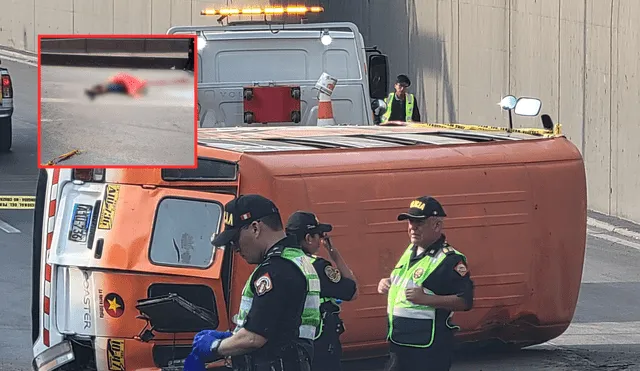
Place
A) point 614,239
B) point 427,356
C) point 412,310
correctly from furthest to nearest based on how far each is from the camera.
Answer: point 614,239 < point 412,310 < point 427,356

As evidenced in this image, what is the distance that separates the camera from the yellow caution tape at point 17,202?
17.7m

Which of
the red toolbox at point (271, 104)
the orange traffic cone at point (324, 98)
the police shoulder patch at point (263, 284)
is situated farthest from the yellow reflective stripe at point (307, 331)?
the red toolbox at point (271, 104)

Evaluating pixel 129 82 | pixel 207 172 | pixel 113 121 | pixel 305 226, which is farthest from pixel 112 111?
pixel 207 172

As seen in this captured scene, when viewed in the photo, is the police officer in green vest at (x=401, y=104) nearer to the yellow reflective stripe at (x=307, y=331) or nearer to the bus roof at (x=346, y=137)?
the bus roof at (x=346, y=137)

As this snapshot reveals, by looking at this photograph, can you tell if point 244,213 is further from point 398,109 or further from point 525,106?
point 398,109

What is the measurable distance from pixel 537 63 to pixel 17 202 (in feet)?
24.4

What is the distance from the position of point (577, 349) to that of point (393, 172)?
9.02ft

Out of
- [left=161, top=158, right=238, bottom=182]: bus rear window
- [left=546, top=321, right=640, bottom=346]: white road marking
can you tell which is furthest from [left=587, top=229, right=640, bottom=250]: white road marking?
[left=161, top=158, right=238, bottom=182]: bus rear window

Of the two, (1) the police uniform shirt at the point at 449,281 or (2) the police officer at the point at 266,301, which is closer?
(2) the police officer at the point at 266,301

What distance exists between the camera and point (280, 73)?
14.4 meters

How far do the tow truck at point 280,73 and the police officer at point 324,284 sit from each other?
6.02m

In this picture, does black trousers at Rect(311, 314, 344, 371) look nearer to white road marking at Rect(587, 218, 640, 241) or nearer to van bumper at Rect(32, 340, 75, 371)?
van bumper at Rect(32, 340, 75, 371)

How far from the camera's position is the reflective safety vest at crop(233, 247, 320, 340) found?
5.88 meters

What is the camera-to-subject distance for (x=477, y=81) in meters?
21.8
